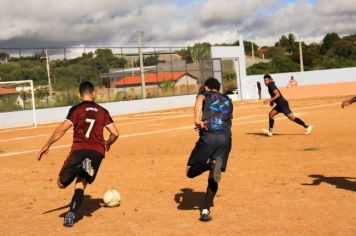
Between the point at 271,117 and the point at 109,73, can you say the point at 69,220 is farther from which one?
the point at 109,73

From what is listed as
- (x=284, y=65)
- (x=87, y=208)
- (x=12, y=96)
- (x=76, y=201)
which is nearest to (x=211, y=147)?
(x=76, y=201)

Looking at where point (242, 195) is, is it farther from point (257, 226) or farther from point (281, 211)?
point (257, 226)

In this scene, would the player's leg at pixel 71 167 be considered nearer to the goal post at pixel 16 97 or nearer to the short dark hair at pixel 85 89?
the short dark hair at pixel 85 89

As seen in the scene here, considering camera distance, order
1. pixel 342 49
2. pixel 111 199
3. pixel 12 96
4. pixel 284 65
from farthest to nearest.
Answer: pixel 342 49 → pixel 284 65 → pixel 12 96 → pixel 111 199

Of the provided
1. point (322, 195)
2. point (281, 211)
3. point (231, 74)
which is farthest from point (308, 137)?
point (231, 74)

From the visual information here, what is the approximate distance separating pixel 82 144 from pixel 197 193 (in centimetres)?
258

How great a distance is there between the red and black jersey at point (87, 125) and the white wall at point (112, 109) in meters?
32.9

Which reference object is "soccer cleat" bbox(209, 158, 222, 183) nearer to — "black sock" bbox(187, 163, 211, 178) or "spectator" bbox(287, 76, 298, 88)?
"black sock" bbox(187, 163, 211, 178)

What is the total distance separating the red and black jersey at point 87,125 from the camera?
6930mm

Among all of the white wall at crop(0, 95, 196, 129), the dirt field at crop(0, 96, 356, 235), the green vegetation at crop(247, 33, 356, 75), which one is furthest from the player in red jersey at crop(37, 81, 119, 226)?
the green vegetation at crop(247, 33, 356, 75)

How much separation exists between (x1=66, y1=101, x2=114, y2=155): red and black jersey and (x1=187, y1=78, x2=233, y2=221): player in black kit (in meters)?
1.24

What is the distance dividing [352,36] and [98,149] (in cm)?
11147

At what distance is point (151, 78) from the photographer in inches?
1976

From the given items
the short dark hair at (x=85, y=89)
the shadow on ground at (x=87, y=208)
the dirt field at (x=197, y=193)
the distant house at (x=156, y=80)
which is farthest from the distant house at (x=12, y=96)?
the short dark hair at (x=85, y=89)
